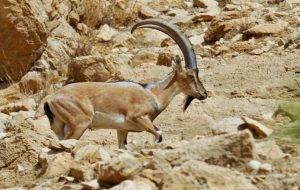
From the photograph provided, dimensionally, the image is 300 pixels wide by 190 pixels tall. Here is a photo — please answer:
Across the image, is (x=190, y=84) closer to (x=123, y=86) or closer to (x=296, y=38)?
(x=123, y=86)

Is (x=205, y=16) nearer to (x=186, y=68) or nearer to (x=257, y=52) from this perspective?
(x=257, y=52)

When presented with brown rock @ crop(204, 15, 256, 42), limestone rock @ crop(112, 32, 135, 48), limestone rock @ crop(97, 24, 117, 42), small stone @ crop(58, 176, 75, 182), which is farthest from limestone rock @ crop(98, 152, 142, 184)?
limestone rock @ crop(97, 24, 117, 42)

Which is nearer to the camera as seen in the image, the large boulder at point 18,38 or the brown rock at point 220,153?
the brown rock at point 220,153

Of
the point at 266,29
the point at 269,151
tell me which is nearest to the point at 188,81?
the point at 266,29

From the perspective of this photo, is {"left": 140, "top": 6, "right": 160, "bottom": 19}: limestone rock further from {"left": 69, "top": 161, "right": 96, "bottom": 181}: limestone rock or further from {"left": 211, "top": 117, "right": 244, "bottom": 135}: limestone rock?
{"left": 69, "top": 161, "right": 96, "bottom": 181}: limestone rock

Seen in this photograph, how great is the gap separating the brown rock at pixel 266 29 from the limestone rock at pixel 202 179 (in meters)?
9.06

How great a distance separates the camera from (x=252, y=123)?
5.53 meters

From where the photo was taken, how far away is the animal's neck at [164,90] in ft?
31.6

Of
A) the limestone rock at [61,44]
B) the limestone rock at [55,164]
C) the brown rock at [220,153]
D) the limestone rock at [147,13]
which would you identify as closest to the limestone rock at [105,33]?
the limestone rock at [61,44]

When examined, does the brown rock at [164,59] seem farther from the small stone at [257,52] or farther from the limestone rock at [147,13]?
the limestone rock at [147,13]

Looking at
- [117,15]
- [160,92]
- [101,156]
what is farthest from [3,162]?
[117,15]

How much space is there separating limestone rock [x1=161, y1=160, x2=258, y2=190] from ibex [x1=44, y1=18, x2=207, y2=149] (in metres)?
3.93

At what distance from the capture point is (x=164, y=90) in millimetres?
9789

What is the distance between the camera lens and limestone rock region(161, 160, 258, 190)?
4398 mm
